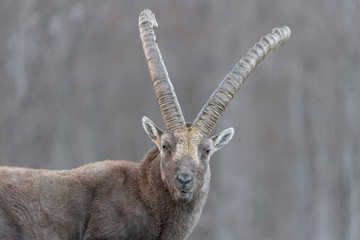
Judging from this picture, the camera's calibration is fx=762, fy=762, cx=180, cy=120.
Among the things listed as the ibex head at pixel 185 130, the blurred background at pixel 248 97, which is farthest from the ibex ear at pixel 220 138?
the blurred background at pixel 248 97

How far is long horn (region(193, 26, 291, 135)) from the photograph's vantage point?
1120 centimetres

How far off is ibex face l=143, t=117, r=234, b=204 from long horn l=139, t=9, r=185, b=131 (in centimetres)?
18

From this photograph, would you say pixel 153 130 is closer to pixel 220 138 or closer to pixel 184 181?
pixel 220 138

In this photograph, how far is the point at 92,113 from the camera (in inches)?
1313

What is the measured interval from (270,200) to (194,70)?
6.97 m

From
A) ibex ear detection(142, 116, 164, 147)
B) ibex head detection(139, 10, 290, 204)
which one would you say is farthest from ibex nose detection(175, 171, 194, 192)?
ibex ear detection(142, 116, 164, 147)

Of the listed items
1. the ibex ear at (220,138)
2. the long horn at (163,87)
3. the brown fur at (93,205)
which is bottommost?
the brown fur at (93,205)

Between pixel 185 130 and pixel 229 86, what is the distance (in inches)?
40.3

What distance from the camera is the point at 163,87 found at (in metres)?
11.3

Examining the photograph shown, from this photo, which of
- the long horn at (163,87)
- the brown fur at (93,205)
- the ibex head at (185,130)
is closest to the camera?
the brown fur at (93,205)

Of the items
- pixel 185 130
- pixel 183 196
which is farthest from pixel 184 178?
pixel 185 130

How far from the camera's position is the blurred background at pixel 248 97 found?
109 feet

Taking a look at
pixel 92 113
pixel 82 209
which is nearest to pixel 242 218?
pixel 92 113

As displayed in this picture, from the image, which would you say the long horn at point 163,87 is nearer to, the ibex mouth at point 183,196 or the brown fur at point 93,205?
the brown fur at point 93,205
